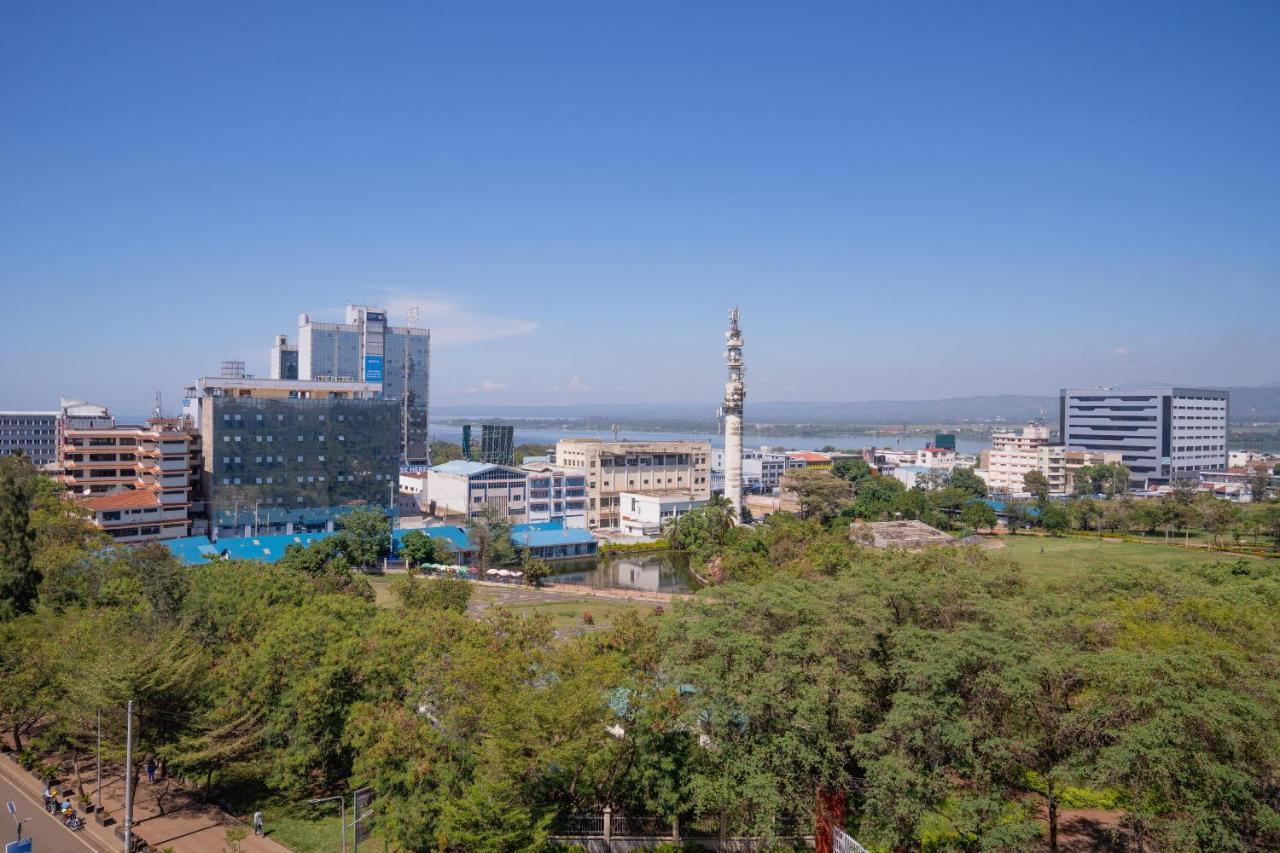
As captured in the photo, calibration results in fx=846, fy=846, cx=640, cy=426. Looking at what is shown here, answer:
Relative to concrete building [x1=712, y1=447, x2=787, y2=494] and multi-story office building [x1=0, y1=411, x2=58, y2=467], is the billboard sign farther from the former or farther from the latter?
concrete building [x1=712, y1=447, x2=787, y2=494]

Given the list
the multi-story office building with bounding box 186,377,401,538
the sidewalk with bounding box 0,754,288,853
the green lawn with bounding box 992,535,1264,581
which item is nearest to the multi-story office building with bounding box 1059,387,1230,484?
the green lawn with bounding box 992,535,1264,581

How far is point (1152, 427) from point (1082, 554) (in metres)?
45.6

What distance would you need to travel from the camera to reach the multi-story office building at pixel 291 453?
1676 inches

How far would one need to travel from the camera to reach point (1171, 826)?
10469 millimetres

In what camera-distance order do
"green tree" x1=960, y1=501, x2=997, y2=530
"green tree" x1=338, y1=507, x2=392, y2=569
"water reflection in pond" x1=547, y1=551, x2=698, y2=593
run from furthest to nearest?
"green tree" x1=960, y1=501, x2=997, y2=530 → "water reflection in pond" x1=547, y1=551, x2=698, y2=593 → "green tree" x1=338, y1=507, x2=392, y2=569

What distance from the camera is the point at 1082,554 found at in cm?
4531

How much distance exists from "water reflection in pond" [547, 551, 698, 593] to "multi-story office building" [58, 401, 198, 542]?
1872cm

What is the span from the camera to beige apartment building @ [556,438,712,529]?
56500mm

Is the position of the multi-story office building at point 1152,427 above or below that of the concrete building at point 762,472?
above

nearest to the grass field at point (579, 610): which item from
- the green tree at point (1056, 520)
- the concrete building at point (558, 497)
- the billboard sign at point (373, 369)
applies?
the concrete building at point (558, 497)

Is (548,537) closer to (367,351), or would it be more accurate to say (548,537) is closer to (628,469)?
(628,469)

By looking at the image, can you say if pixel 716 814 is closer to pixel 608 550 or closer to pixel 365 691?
pixel 365 691

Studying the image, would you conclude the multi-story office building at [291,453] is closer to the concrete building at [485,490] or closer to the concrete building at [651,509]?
the concrete building at [485,490]

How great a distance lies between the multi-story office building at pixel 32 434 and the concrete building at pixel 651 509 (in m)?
52.0
